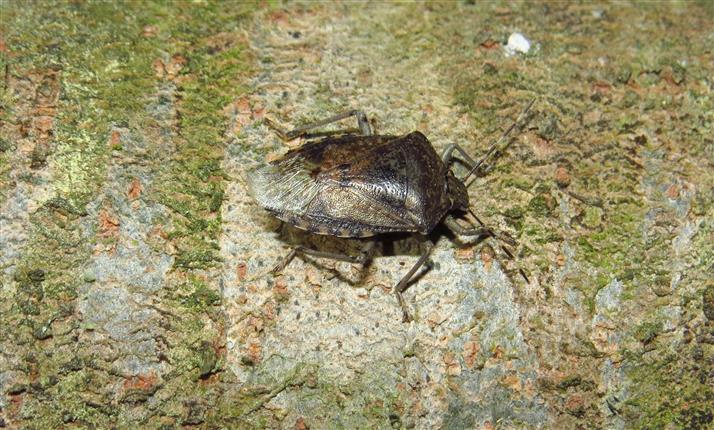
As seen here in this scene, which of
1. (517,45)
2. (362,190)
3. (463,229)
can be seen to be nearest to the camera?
(362,190)

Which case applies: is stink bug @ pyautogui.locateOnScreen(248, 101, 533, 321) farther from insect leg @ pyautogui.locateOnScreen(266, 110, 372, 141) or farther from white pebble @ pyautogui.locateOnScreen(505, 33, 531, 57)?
white pebble @ pyautogui.locateOnScreen(505, 33, 531, 57)

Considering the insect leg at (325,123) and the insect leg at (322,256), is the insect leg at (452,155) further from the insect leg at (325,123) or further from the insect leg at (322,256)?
the insect leg at (322,256)

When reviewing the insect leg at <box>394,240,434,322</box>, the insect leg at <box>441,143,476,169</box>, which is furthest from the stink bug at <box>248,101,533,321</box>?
the insect leg at <box>441,143,476,169</box>

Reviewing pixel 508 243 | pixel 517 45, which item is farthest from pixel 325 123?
pixel 517 45

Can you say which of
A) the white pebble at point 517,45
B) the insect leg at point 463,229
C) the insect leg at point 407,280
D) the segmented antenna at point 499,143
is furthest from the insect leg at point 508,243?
the white pebble at point 517,45

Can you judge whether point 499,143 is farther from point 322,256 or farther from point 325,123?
point 322,256

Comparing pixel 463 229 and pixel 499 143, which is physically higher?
pixel 499 143

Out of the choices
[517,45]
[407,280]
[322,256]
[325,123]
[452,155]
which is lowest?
[407,280]
